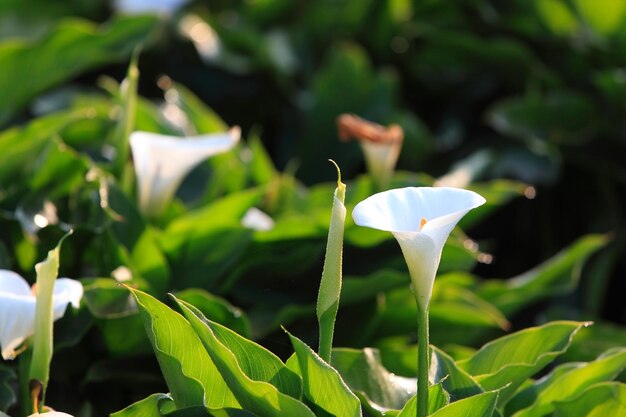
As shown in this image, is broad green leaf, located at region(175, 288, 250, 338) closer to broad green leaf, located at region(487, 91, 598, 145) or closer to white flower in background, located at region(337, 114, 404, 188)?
white flower in background, located at region(337, 114, 404, 188)

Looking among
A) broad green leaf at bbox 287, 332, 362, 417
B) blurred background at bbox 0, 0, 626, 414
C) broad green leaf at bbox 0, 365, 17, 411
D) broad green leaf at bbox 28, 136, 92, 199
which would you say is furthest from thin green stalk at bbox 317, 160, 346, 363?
blurred background at bbox 0, 0, 626, 414

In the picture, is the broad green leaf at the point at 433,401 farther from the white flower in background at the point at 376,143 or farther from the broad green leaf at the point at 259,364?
the white flower in background at the point at 376,143

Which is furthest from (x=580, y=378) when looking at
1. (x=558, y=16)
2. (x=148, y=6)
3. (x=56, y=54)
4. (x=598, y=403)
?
(x=148, y=6)

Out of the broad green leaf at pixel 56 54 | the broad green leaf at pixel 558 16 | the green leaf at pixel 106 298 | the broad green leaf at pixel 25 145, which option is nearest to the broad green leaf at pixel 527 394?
the green leaf at pixel 106 298

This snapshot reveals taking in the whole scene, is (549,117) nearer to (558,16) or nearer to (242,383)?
(558,16)

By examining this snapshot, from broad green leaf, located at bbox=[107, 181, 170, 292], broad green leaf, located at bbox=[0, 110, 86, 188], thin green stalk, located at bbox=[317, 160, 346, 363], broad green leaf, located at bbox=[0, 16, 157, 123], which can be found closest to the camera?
thin green stalk, located at bbox=[317, 160, 346, 363]

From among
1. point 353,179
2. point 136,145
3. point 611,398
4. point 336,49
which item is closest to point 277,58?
point 336,49
